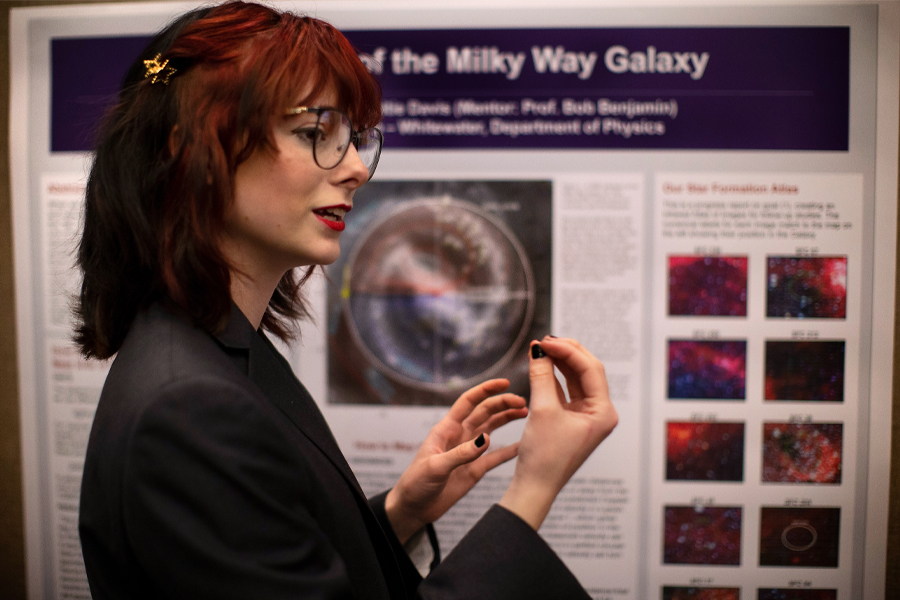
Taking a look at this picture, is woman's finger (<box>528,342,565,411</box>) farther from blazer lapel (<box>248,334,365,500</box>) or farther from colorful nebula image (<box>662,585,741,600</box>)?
colorful nebula image (<box>662,585,741,600</box>)

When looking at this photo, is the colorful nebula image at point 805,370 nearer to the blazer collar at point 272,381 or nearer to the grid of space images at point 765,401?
the grid of space images at point 765,401

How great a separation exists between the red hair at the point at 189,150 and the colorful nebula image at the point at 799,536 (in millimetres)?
1442

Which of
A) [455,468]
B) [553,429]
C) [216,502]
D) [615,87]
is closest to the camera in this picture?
[216,502]

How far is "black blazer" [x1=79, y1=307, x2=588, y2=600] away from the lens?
21.6 inches

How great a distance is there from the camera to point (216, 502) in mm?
550

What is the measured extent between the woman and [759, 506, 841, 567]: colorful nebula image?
0.94 meters

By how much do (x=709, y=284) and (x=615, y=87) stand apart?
1.80ft

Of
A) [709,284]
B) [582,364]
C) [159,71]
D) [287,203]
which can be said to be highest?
[159,71]

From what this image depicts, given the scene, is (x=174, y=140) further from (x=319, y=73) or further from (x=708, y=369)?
(x=708, y=369)

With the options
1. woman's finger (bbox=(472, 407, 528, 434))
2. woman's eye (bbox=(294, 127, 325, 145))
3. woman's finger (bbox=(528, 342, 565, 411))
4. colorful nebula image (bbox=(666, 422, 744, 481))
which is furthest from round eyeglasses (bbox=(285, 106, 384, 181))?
colorful nebula image (bbox=(666, 422, 744, 481))

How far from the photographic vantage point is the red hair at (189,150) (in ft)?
2.22

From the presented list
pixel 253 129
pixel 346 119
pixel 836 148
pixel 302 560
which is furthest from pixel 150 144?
pixel 836 148

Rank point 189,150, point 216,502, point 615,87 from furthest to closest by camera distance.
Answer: point 615,87 < point 189,150 < point 216,502

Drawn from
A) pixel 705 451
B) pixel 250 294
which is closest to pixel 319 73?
pixel 250 294
